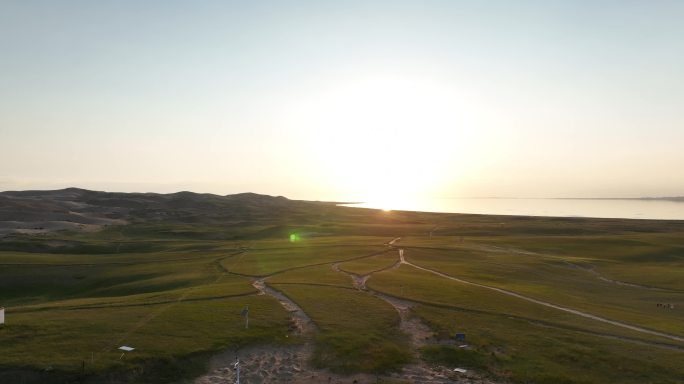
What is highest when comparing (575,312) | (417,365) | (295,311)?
(575,312)

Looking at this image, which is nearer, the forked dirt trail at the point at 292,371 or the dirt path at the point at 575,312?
the forked dirt trail at the point at 292,371

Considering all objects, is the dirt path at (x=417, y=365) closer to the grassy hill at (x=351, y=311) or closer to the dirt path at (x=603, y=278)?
the grassy hill at (x=351, y=311)

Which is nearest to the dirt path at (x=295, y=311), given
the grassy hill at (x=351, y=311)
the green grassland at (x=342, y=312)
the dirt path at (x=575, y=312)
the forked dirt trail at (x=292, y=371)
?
the grassy hill at (x=351, y=311)

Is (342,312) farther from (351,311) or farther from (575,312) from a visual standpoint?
(575,312)

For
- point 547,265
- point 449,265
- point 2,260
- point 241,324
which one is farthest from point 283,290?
point 2,260

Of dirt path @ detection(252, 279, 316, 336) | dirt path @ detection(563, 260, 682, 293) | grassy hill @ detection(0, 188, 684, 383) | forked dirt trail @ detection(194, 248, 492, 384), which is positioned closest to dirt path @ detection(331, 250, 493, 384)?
forked dirt trail @ detection(194, 248, 492, 384)

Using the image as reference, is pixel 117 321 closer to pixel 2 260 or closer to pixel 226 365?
pixel 226 365

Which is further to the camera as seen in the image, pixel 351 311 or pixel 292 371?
pixel 351 311

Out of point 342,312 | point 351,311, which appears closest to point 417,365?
point 342,312
